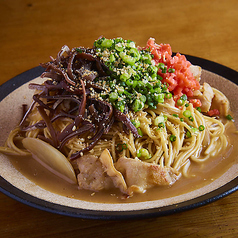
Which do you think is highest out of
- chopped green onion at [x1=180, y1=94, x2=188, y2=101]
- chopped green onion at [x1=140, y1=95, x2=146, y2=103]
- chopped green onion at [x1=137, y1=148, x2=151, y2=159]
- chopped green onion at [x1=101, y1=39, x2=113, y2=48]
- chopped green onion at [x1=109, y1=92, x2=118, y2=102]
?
chopped green onion at [x1=101, y1=39, x2=113, y2=48]

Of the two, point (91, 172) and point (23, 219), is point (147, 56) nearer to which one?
point (91, 172)

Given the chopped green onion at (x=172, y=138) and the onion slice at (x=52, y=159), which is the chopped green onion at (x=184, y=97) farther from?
the onion slice at (x=52, y=159)

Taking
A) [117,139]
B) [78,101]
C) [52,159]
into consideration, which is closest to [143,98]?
[117,139]

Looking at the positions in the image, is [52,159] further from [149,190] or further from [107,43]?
[107,43]

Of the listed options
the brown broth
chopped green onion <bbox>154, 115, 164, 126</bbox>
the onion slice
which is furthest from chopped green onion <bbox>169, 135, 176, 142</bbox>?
the onion slice

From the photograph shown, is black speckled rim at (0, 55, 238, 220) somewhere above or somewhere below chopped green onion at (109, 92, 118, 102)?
below

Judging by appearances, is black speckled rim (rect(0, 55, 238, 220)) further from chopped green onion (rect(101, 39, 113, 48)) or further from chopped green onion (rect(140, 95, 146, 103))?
chopped green onion (rect(101, 39, 113, 48))

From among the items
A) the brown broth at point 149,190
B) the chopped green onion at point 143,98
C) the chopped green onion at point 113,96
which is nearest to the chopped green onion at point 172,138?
the brown broth at point 149,190
